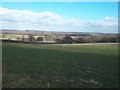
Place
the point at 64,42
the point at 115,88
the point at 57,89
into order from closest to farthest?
the point at 57,89 < the point at 115,88 < the point at 64,42

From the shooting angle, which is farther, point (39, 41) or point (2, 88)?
point (39, 41)

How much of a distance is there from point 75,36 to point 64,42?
3.88m

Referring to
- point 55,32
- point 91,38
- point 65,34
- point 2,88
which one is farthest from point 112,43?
point 2,88

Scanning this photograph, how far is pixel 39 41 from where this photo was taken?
46.1 meters

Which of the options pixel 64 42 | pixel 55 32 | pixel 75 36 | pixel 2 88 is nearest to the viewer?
pixel 2 88

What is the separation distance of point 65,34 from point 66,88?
37.7 meters

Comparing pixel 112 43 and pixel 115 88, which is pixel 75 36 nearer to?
pixel 112 43

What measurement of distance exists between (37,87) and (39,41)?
37118 mm

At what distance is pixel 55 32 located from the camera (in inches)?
2051

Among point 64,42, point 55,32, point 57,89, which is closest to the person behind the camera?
point 57,89

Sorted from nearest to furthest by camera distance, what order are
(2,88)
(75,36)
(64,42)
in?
(2,88)
(64,42)
(75,36)

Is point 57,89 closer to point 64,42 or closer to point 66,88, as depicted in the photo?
point 66,88

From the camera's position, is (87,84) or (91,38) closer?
(87,84)

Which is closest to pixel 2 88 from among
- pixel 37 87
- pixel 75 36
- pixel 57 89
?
pixel 37 87
